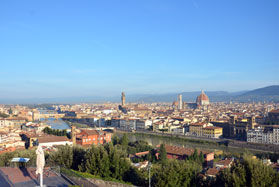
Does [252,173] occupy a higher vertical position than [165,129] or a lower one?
higher

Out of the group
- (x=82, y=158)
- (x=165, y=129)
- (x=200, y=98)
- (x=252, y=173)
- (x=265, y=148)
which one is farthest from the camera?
(x=200, y=98)

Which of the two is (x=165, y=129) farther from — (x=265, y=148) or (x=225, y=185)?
(x=225, y=185)

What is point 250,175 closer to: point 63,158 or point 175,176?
point 175,176

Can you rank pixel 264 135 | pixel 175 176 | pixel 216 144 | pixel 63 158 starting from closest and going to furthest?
pixel 175 176, pixel 63 158, pixel 264 135, pixel 216 144

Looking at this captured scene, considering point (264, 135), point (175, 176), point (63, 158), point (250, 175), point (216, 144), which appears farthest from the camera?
point (216, 144)

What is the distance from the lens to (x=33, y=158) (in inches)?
297

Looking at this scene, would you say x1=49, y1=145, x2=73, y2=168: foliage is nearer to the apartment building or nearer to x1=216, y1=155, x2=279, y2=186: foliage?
x1=216, y1=155, x2=279, y2=186: foliage

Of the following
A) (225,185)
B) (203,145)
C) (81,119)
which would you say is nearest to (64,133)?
(203,145)

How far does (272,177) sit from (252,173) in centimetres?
39

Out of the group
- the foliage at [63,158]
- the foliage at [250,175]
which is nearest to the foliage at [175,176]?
the foliage at [250,175]

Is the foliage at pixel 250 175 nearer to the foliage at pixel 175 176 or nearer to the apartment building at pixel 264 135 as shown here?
the foliage at pixel 175 176

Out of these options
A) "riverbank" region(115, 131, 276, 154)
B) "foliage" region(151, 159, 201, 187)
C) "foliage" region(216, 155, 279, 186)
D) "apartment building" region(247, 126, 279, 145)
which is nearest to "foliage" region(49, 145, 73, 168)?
"foliage" region(151, 159, 201, 187)

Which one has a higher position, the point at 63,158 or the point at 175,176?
the point at 63,158

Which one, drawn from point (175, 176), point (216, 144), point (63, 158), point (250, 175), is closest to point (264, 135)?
point (216, 144)
